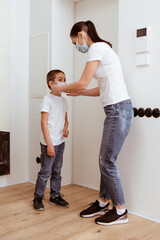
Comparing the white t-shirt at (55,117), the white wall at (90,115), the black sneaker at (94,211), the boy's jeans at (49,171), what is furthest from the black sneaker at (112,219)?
the white wall at (90,115)

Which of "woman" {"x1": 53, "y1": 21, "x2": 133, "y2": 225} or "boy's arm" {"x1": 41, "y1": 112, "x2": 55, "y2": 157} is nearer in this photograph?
"woman" {"x1": 53, "y1": 21, "x2": 133, "y2": 225}

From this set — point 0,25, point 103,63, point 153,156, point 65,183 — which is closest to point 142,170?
point 153,156

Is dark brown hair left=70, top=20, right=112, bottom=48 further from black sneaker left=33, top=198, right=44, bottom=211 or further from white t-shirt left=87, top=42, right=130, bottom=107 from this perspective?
black sneaker left=33, top=198, right=44, bottom=211

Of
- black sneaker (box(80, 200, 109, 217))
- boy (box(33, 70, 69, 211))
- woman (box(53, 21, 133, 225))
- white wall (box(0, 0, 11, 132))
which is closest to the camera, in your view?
woman (box(53, 21, 133, 225))

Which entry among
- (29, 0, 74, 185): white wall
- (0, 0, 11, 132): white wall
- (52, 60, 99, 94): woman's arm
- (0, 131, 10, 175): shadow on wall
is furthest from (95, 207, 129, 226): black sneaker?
(0, 0, 11, 132): white wall

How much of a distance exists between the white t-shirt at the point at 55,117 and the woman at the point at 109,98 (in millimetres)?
254

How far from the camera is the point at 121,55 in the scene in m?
1.96

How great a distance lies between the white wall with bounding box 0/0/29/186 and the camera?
2639mm

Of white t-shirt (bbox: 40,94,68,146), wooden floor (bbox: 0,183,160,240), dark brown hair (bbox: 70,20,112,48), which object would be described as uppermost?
dark brown hair (bbox: 70,20,112,48)

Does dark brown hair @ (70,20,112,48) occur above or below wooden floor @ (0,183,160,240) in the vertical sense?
above

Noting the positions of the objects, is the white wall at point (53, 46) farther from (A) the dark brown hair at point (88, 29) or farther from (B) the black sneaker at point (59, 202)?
(A) the dark brown hair at point (88, 29)

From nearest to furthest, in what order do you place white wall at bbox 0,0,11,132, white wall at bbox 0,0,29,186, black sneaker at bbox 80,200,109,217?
black sneaker at bbox 80,200,109,217 → white wall at bbox 0,0,11,132 → white wall at bbox 0,0,29,186

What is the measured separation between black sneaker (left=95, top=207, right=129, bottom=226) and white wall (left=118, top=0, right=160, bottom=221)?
0.17 metres

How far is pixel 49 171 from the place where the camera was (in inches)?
80.8
